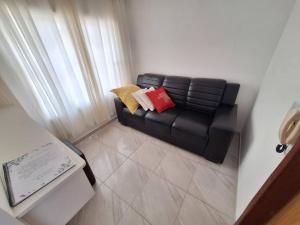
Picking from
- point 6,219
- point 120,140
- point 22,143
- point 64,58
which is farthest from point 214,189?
point 64,58

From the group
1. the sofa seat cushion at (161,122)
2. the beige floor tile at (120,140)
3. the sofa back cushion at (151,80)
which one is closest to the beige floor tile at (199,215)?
the sofa seat cushion at (161,122)

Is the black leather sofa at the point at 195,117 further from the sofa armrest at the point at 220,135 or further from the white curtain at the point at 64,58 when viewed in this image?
the white curtain at the point at 64,58

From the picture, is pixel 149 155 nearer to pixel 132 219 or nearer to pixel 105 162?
pixel 105 162

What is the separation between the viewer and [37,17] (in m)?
1.45

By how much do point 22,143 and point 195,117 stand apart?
187 cm

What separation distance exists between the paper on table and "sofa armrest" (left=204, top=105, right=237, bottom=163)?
140 centimetres

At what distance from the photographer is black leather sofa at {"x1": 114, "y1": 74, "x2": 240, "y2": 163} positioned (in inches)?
58.7

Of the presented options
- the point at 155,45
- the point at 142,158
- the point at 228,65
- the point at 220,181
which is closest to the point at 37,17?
the point at 155,45

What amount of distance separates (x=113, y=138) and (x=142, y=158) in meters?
0.69

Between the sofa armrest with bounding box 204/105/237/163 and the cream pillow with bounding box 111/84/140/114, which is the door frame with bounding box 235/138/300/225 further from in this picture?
the cream pillow with bounding box 111/84/140/114

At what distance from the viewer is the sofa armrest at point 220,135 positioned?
4.53ft

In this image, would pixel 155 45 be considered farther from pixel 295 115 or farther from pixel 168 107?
pixel 295 115

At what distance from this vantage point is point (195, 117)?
179cm

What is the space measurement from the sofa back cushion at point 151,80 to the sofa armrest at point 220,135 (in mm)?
1133
